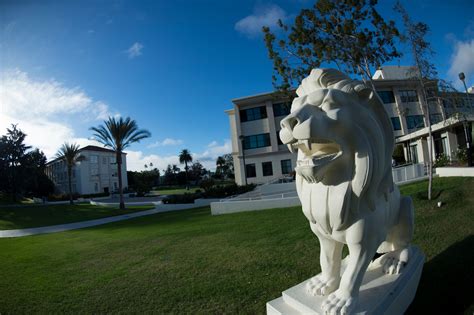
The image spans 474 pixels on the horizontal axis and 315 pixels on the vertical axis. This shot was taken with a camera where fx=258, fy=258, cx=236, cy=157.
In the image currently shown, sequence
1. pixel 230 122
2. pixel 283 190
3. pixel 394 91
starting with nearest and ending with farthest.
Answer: pixel 283 190, pixel 394 91, pixel 230 122

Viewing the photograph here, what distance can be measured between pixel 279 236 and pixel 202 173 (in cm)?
7479

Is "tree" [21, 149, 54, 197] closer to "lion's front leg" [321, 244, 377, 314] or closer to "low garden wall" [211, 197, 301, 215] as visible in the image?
"low garden wall" [211, 197, 301, 215]

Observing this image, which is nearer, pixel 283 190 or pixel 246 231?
pixel 246 231

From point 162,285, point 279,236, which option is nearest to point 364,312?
point 162,285

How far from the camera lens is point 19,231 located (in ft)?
40.3

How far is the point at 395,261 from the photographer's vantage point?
2.43 metres

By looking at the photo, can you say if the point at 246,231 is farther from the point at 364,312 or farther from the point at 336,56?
the point at 336,56

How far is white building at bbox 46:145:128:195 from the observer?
1881 inches

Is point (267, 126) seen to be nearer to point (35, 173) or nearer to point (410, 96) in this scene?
point (410, 96)

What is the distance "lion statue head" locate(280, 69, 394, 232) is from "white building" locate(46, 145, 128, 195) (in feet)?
172

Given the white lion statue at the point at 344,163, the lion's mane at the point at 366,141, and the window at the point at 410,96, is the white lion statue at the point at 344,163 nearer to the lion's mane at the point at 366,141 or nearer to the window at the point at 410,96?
the lion's mane at the point at 366,141

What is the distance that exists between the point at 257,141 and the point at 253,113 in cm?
299

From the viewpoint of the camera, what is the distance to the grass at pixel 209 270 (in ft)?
10.5

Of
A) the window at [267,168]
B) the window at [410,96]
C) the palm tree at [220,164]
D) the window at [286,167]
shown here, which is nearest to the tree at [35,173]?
the window at [267,168]
